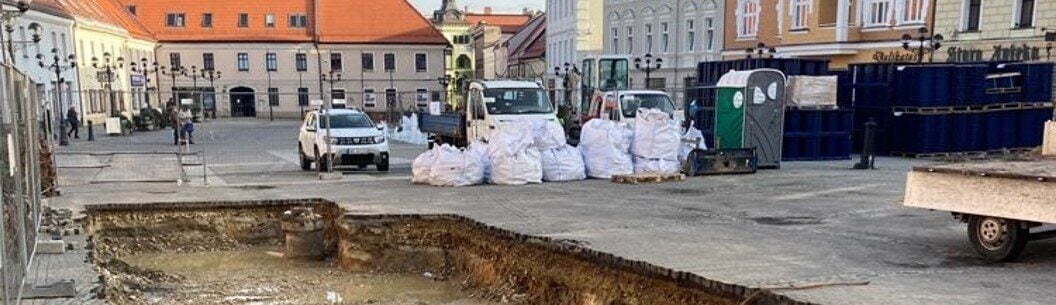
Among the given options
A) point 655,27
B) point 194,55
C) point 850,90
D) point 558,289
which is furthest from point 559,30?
point 558,289

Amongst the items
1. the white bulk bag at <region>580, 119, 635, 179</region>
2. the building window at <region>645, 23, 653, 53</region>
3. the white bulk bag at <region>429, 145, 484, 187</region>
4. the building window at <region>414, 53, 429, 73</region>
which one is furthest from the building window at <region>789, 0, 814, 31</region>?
the building window at <region>414, 53, 429, 73</region>

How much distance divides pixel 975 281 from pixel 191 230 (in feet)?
34.2

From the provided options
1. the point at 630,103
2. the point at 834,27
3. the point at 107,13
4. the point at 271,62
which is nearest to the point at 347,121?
the point at 630,103

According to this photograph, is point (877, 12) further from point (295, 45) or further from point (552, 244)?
point (295, 45)

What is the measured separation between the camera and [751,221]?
998 centimetres

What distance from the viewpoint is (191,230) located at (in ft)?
39.2

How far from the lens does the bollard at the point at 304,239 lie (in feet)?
36.7

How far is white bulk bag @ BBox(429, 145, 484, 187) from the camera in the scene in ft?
45.4

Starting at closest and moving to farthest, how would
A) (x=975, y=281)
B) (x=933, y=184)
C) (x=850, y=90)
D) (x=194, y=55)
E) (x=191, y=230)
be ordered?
(x=975, y=281)
(x=933, y=184)
(x=191, y=230)
(x=850, y=90)
(x=194, y=55)

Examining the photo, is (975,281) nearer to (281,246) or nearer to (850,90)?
(281,246)

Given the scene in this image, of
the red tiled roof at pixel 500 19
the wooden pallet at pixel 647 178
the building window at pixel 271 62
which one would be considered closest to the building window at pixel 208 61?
the building window at pixel 271 62

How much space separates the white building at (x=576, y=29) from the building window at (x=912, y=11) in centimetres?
2298

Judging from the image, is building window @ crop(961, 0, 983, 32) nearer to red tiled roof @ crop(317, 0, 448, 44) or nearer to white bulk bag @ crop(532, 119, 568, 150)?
white bulk bag @ crop(532, 119, 568, 150)

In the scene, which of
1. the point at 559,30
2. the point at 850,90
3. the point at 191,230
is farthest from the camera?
the point at 559,30
